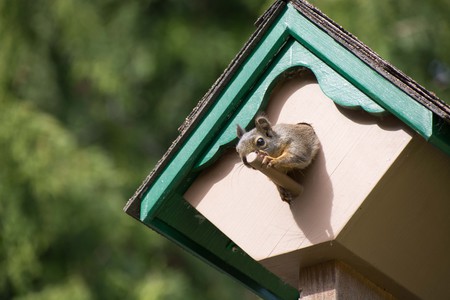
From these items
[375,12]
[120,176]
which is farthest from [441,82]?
[120,176]

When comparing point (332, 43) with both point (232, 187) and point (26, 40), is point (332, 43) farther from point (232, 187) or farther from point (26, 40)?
point (26, 40)

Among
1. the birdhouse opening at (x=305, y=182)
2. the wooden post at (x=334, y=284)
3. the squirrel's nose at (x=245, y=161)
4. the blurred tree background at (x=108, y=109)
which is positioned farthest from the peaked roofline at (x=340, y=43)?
the blurred tree background at (x=108, y=109)

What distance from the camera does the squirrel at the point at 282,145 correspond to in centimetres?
235

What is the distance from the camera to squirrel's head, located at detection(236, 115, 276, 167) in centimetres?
236

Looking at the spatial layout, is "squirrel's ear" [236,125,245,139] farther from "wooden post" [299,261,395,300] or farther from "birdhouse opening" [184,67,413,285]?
"wooden post" [299,261,395,300]

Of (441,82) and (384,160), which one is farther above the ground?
(441,82)

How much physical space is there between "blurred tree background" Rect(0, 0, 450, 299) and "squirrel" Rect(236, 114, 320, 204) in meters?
2.67

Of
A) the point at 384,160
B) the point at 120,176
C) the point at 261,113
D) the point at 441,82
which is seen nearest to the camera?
the point at 384,160

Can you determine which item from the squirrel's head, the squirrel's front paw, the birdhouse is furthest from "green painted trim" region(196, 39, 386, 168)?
the squirrel's front paw

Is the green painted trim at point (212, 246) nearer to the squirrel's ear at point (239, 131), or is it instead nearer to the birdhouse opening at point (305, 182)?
the birdhouse opening at point (305, 182)

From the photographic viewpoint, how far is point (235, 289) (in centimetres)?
764

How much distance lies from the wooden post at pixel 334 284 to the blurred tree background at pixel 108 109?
2726mm

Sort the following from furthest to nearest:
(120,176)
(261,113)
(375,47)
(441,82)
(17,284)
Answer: (120,176) → (17,284) → (441,82) → (375,47) → (261,113)

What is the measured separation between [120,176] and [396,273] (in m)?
4.76
